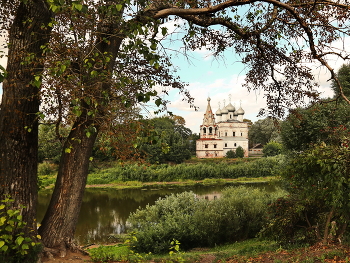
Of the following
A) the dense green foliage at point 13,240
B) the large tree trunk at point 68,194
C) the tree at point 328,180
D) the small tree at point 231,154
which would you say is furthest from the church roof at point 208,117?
the dense green foliage at point 13,240

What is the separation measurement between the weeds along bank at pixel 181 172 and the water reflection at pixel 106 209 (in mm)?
3136

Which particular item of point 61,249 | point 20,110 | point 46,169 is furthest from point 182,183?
point 20,110

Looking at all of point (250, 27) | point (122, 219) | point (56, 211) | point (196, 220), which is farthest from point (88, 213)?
point (250, 27)

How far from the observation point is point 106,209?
18922mm

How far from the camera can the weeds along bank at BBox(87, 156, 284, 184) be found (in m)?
32.2

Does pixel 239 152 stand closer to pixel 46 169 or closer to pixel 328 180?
pixel 46 169

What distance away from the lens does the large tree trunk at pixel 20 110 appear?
3986mm

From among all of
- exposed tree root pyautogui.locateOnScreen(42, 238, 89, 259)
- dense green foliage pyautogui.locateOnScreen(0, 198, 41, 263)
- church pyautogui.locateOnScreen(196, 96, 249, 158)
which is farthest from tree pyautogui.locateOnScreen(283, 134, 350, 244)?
church pyautogui.locateOnScreen(196, 96, 249, 158)

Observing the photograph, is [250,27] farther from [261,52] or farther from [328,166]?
[328,166]

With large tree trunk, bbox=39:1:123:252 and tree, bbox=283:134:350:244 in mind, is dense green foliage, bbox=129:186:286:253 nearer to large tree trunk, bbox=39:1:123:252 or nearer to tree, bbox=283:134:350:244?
tree, bbox=283:134:350:244

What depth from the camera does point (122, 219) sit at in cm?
1631

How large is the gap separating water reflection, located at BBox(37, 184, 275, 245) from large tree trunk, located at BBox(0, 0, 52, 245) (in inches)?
336

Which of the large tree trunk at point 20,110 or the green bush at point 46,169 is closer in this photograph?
the large tree trunk at point 20,110

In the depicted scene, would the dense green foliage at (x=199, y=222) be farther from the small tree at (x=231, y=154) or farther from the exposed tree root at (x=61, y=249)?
the small tree at (x=231, y=154)
